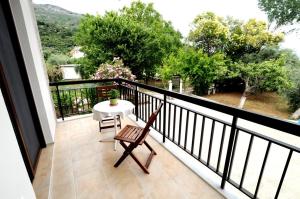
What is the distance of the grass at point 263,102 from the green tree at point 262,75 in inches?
24.8

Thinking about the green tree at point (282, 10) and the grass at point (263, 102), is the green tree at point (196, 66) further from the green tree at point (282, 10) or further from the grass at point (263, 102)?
the green tree at point (282, 10)

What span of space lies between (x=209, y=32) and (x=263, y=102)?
6869mm

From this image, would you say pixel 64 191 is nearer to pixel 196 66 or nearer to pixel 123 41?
pixel 123 41

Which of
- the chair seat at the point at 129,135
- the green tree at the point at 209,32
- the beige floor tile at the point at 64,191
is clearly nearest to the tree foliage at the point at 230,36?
the green tree at the point at 209,32

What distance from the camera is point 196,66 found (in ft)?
37.2

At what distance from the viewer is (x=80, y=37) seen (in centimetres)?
1107

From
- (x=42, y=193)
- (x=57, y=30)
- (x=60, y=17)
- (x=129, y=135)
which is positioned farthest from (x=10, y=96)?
(x=60, y=17)

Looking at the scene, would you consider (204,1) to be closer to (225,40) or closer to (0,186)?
(225,40)

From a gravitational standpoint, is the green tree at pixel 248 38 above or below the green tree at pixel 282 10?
below

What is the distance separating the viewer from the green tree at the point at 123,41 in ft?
33.7

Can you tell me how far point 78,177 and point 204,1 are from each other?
14.6 m

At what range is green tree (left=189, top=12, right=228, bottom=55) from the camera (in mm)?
12094

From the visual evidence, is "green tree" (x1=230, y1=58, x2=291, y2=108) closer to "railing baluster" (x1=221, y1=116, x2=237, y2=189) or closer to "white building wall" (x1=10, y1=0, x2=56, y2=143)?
"railing baluster" (x1=221, y1=116, x2=237, y2=189)

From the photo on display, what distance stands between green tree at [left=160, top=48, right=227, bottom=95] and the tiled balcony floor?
937cm
